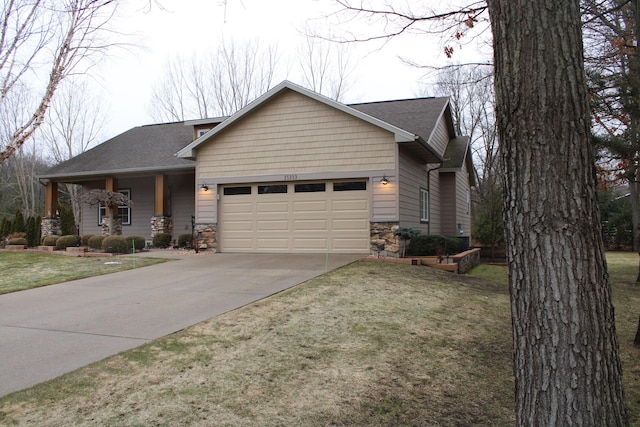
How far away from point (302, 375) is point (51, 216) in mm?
18183

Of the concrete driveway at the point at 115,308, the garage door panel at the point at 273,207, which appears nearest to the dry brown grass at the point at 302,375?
the concrete driveway at the point at 115,308

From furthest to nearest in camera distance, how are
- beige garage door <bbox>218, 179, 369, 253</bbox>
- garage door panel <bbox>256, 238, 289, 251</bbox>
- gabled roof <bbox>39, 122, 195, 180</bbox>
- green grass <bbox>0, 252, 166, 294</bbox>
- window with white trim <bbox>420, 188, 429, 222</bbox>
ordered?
gabled roof <bbox>39, 122, 195, 180</bbox> → window with white trim <bbox>420, 188, 429, 222</bbox> → garage door panel <bbox>256, 238, 289, 251</bbox> → beige garage door <bbox>218, 179, 369, 253</bbox> → green grass <bbox>0, 252, 166, 294</bbox>

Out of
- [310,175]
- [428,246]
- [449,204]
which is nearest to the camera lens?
[428,246]

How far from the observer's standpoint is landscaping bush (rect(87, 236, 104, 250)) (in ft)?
48.5

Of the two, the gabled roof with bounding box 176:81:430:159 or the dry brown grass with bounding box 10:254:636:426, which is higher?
the gabled roof with bounding box 176:81:430:159

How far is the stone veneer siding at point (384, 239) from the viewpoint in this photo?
470 inches

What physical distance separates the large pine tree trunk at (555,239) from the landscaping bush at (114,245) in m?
13.4

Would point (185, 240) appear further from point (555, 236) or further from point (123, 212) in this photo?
point (555, 236)

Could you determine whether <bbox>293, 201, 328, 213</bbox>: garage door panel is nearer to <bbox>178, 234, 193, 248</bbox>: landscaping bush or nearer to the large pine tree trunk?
<bbox>178, 234, 193, 248</bbox>: landscaping bush

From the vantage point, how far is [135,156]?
59.6 ft

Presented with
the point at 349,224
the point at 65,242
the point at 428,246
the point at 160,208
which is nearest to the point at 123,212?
the point at 160,208

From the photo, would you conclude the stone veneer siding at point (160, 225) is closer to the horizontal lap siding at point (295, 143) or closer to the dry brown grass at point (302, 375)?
the horizontal lap siding at point (295, 143)

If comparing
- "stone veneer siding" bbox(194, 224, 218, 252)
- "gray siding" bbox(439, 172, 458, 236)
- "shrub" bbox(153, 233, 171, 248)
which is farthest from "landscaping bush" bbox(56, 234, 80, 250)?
"gray siding" bbox(439, 172, 458, 236)

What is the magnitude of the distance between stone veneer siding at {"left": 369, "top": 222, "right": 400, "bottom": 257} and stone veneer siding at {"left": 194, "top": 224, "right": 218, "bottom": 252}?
4810 millimetres
